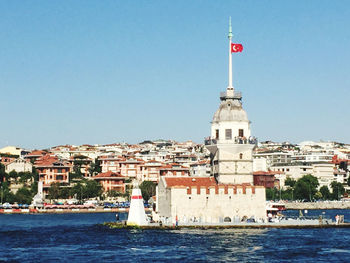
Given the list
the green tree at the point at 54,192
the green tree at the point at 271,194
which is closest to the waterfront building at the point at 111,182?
the green tree at the point at 54,192

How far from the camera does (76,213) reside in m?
120

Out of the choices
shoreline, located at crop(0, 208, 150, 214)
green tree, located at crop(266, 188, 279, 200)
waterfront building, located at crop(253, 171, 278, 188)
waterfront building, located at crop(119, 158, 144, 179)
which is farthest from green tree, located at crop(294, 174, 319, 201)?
shoreline, located at crop(0, 208, 150, 214)

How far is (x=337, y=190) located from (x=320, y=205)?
780 inches

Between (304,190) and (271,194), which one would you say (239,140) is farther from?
(304,190)

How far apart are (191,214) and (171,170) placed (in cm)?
8784

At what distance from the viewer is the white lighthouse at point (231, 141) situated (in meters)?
69.2

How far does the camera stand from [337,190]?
158 metres

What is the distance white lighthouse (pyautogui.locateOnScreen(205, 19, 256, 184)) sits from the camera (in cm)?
6925

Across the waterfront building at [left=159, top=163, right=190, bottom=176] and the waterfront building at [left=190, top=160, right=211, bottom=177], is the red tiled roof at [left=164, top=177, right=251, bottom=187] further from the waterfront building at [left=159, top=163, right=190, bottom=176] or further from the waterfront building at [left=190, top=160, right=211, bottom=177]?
the waterfront building at [left=190, top=160, right=211, bottom=177]

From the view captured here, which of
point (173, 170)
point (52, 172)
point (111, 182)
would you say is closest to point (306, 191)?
point (173, 170)

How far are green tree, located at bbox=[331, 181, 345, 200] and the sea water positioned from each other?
298ft

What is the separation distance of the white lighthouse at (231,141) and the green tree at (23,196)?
68998 mm

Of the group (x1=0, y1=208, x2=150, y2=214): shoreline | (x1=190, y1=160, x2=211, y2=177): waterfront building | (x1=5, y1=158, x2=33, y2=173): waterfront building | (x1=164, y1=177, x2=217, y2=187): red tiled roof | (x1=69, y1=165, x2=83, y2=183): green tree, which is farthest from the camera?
(x1=190, y1=160, x2=211, y2=177): waterfront building

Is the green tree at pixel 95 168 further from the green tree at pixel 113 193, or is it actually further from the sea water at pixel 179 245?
the sea water at pixel 179 245
